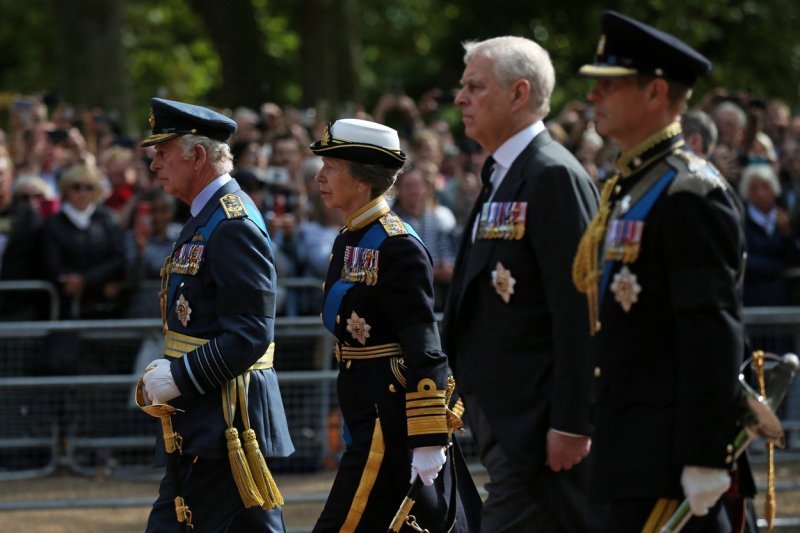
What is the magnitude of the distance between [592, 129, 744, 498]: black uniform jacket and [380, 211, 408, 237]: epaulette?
49.9 inches

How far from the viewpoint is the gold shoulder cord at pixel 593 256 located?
449 centimetres

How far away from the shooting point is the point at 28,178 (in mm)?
11148

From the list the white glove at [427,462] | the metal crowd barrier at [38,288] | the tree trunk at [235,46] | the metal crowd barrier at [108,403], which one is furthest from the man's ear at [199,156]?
the tree trunk at [235,46]

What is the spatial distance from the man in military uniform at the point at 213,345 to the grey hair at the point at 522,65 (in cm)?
105

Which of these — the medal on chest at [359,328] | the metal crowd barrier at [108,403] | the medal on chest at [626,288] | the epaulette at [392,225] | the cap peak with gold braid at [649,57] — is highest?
the cap peak with gold braid at [649,57]

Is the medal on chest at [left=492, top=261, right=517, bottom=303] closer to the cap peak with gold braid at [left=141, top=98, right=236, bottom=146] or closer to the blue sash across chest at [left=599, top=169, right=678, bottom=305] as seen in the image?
the blue sash across chest at [left=599, top=169, right=678, bottom=305]

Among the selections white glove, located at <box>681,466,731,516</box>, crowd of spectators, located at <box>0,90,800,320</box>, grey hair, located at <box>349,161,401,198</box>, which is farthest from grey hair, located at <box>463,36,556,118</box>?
crowd of spectators, located at <box>0,90,800,320</box>

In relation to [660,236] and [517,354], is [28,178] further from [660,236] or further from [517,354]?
[660,236]

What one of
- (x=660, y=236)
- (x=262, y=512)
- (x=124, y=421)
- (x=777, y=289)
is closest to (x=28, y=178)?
(x=124, y=421)

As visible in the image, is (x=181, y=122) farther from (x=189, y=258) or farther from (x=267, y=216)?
(x=267, y=216)

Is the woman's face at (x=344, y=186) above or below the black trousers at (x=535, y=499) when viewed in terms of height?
above

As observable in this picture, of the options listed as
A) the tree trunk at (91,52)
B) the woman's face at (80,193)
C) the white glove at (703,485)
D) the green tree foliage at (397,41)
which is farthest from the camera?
the green tree foliage at (397,41)

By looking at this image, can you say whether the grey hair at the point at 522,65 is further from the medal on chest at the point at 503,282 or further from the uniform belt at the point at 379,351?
the uniform belt at the point at 379,351

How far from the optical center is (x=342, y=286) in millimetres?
5473
